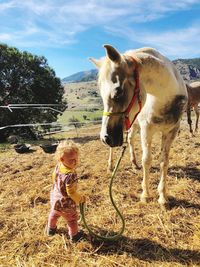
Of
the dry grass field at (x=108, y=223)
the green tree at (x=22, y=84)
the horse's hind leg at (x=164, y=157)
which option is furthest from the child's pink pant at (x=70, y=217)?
the green tree at (x=22, y=84)

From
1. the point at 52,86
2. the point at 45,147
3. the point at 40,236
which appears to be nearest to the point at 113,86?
the point at 40,236

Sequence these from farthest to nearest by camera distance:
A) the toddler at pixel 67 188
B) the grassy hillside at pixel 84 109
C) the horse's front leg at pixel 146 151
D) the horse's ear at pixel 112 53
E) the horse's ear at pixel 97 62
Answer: the grassy hillside at pixel 84 109
the horse's front leg at pixel 146 151
the horse's ear at pixel 97 62
the toddler at pixel 67 188
the horse's ear at pixel 112 53

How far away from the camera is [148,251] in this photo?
10.6ft

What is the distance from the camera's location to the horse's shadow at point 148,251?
3084 millimetres

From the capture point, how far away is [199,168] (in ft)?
20.4

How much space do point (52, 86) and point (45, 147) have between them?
1494 centimetres

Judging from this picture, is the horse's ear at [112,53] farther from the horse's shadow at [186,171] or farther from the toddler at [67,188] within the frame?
the horse's shadow at [186,171]

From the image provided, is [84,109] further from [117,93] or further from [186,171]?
[117,93]

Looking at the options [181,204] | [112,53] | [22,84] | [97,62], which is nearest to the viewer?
[112,53]

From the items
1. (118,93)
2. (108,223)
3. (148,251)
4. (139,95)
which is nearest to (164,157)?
(108,223)

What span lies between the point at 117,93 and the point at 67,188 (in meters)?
1.22

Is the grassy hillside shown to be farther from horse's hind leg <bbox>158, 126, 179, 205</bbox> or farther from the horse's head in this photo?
horse's hind leg <bbox>158, 126, 179, 205</bbox>

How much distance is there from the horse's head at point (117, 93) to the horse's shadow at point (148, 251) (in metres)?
1.21

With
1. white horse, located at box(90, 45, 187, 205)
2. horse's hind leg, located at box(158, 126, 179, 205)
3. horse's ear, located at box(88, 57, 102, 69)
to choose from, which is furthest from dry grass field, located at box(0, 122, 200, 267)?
horse's ear, located at box(88, 57, 102, 69)
